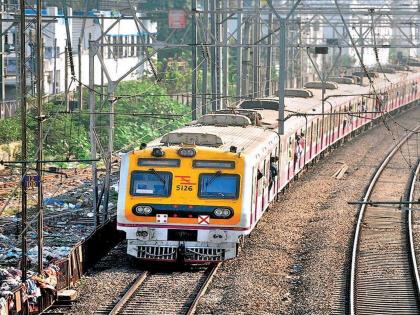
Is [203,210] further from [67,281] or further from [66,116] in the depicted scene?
[66,116]

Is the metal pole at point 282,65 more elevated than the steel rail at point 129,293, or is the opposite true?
the metal pole at point 282,65

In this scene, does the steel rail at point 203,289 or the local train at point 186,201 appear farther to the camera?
the local train at point 186,201

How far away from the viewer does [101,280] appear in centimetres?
1755

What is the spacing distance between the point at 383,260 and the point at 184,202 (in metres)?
4.05

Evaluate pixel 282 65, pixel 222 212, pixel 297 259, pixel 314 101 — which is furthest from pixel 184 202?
pixel 314 101

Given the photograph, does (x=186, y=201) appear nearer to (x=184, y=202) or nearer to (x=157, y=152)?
(x=184, y=202)

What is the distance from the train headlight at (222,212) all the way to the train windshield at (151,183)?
88 cm

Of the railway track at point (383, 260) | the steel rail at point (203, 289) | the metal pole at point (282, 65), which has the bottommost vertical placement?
the railway track at point (383, 260)

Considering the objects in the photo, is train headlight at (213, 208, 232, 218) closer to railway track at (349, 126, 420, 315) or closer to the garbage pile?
railway track at (349, 126, 420, 315)

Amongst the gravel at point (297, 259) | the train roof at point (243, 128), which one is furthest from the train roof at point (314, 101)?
the gravel at point (297, 259)

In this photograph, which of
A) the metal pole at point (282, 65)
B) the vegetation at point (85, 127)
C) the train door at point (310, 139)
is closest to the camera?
the metal pole at point (282, 65)

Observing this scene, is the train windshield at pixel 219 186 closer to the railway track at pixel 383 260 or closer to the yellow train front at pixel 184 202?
the yellow train front at pixel 184 202

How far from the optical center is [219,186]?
18203 millimetres

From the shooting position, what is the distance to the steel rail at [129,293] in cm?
1553
